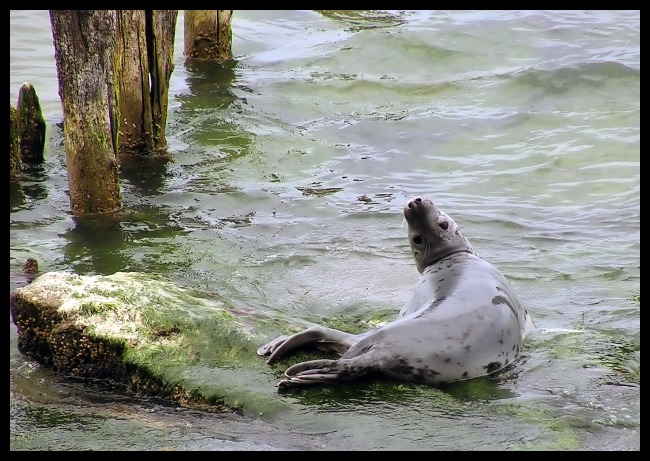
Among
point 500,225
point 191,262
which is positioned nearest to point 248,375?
point 191,262

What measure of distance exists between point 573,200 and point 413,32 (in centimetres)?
684

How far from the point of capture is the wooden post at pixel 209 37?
14.2m

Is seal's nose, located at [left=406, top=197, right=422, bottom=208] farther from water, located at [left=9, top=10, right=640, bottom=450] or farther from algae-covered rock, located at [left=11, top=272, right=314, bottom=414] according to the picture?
algae-covered rock, located at [left=11, top=272, right=314, bottom=414]

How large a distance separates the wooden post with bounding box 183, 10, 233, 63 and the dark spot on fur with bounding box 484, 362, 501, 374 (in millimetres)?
9731

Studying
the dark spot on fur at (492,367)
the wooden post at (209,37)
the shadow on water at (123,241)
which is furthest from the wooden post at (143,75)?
the dark spot on fur at (492,367)

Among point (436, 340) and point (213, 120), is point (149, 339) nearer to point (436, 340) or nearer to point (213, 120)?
point (436, 340)

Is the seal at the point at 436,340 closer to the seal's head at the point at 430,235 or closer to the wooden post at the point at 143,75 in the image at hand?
the seal's head at the point at 430,235

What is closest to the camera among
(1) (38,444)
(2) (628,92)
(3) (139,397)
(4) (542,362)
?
(1) (38,444)

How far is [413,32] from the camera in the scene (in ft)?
52.6

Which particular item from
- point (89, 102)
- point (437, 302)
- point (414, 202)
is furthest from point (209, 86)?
point (437, 302)

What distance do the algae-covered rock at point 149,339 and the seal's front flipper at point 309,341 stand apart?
0.22ft

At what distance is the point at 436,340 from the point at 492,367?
0.43 meters

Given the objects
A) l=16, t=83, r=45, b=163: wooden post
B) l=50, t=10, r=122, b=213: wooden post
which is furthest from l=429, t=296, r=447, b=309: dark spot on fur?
l=16, t=83, r=45, b=163: wooden post

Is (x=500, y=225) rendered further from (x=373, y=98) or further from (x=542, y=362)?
(x=373, y=98)
